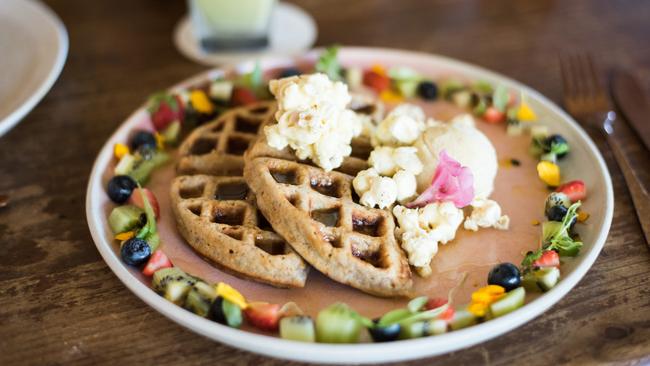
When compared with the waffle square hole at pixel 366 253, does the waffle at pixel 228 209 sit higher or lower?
lower

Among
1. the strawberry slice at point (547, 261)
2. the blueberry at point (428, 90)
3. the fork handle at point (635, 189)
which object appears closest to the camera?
the strawberry slice at point (547, 261)

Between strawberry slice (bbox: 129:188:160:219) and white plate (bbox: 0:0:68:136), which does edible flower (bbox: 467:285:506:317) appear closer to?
strawberry slice (bbox: 129:188:160:219)

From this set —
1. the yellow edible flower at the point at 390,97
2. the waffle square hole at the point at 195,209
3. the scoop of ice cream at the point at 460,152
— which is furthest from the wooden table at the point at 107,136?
the yellow edible flower at the point at 390,97

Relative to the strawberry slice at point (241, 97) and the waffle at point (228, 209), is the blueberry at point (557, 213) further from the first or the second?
the strawberry slice at point (241, 97)

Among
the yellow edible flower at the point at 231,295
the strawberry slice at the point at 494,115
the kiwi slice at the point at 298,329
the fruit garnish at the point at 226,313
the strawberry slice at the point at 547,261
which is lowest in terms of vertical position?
the fruit garnish at the point at 226,313

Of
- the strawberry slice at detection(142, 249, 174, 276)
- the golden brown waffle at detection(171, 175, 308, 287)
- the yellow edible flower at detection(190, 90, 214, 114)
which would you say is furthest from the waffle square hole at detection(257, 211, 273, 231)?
the yellow edible flower at detection(190, 90, 214, 114)

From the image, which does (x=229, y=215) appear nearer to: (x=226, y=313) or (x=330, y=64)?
(x=226, y=313)

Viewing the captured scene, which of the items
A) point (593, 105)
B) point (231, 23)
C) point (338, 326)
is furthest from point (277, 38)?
point (338, 326)
